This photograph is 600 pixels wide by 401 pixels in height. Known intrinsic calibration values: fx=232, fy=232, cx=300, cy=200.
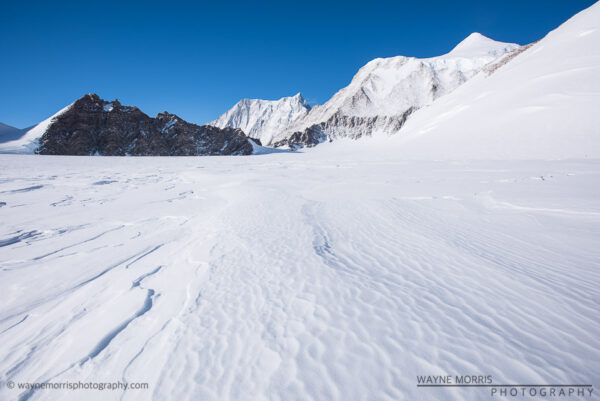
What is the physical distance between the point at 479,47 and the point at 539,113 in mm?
141823

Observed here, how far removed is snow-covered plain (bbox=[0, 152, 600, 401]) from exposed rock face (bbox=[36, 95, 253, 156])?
6964cm

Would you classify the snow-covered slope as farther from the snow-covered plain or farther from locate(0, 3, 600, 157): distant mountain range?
the snow-covered plain

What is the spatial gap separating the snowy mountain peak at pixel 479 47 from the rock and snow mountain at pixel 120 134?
395 ft

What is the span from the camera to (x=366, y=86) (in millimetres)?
123625

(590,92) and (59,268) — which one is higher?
(590,92)

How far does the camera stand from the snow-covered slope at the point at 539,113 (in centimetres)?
1591

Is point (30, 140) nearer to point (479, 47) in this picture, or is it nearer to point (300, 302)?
point (300, 302)

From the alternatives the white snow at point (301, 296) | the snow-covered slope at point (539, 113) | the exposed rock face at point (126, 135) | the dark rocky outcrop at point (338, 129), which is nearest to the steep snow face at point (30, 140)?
the exposed rock face at point (126, 135)

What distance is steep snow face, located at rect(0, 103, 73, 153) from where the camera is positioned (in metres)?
45.5

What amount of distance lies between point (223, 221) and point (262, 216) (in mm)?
876

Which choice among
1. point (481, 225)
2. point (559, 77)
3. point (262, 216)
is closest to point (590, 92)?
point (559, 77)

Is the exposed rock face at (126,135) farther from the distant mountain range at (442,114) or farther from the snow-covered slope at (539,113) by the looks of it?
the snow-covered slope at (539,113)

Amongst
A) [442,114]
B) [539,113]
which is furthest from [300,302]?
[442,114]

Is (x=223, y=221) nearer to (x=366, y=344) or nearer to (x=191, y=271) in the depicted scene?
(x=191, y=271)
